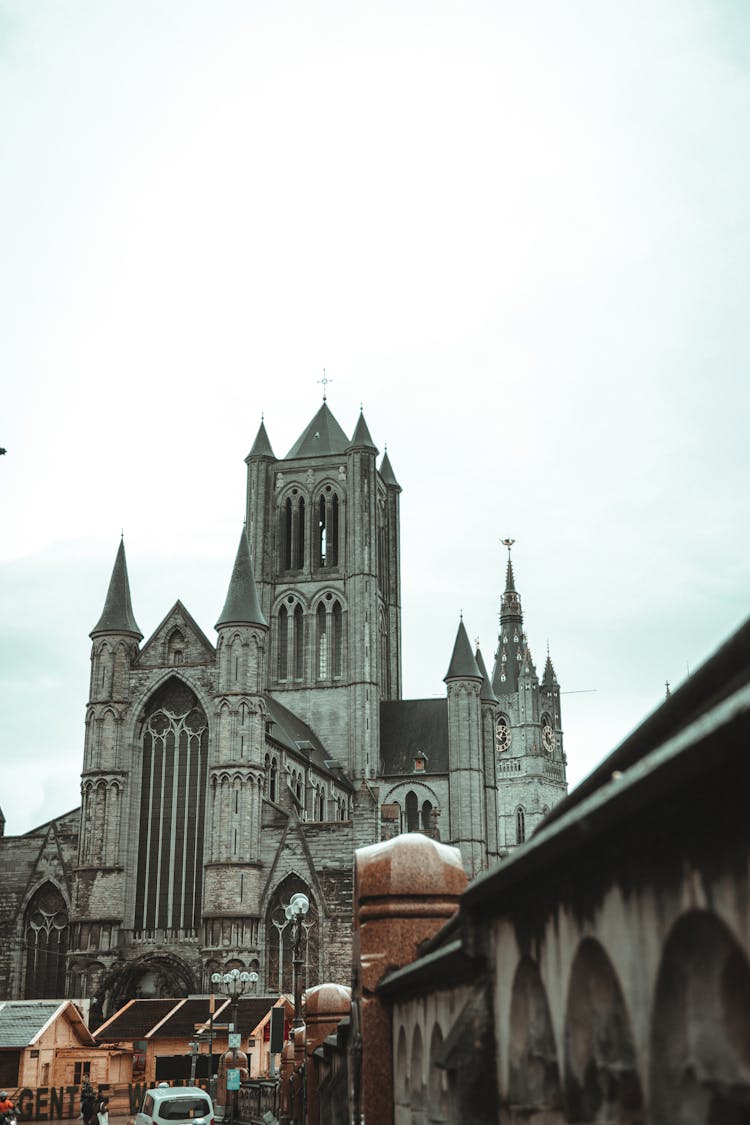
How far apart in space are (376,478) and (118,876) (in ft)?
96.7

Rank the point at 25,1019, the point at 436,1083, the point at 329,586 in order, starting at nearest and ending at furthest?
the point at 436,1083 < the point at 25,1019 < the point at 329,586

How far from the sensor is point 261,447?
73.1m

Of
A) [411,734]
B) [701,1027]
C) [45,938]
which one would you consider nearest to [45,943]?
[45,938]

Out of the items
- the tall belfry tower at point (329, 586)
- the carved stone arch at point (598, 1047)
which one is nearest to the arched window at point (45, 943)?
the tall belfry tower at point (329, 586)

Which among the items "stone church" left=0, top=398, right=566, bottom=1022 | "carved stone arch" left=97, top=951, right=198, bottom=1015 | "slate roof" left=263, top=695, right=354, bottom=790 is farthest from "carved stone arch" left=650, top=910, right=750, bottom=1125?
"slate roof" left=263, top=695, right=354, bottom=790

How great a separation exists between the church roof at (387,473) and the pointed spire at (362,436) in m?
4.95

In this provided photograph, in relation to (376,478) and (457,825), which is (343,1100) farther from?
(376,478)

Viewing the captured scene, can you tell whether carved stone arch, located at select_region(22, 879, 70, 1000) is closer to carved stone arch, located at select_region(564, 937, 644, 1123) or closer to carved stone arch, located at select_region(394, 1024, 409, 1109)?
carved stone arch, located at select_region(394, 1024, 409, 1109)

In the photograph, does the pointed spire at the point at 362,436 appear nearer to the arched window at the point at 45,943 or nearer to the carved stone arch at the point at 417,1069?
the arched window at the point at 45,943

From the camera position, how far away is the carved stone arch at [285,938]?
47.6 metres

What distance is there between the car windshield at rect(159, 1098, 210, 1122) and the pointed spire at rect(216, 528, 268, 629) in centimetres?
3315

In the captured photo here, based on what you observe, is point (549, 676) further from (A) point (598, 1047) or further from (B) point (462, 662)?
(A) point (598, 1047)

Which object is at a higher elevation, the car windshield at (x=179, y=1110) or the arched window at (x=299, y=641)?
the arched window at (x=299, y=641)

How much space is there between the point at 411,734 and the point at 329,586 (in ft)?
29.1
